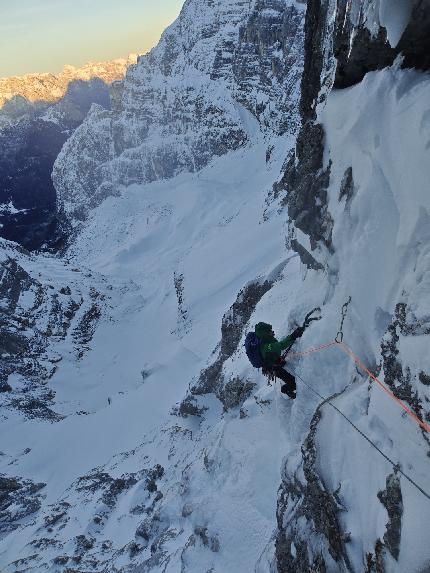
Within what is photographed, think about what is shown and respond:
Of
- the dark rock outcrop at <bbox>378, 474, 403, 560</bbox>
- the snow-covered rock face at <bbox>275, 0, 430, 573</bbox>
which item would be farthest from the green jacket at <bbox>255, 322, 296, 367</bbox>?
the dark rock outcrop at <bbox>378, 474, 403, 560</bbox>

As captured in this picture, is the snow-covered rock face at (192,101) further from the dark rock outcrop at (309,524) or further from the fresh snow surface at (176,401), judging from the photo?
the dark rock outcrop at (309,524)

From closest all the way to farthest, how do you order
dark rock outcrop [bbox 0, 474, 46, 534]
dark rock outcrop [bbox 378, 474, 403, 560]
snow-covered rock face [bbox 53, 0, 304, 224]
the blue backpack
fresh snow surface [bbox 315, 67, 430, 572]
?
dark rock outcrop [bbox 378, 474, 403, 560], fresh snow surface [bbox 315, 67, 430, 572], the blue backpack, dark rock outcrop [bbox 0, 474, 46, 534], snow-covered rock face [bbox 53, 0, 304, 224]

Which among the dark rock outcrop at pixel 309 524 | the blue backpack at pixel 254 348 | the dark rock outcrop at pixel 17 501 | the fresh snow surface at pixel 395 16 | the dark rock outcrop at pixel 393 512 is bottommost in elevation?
the dark rock outcrop at pixel 17 501

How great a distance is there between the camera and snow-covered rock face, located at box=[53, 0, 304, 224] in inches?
4843

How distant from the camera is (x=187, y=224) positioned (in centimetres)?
11519

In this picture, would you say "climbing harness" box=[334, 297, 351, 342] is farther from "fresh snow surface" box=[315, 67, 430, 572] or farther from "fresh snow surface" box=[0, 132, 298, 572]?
"fresh snow surface" box=[0, 132, 298, 572]

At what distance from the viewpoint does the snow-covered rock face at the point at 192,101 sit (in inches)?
4843

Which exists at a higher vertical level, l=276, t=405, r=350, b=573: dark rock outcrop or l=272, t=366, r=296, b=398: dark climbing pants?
l=272, t=366, r=296, b=398: dark climbing pants

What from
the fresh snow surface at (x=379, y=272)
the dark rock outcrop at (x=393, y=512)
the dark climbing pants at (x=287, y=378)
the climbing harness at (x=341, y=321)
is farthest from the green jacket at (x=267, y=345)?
the dark rock outcrop at (x=393, y=512)

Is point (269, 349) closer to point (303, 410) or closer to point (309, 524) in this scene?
point (303, 410)

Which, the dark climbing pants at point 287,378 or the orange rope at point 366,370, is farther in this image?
the dark climbing pants at point 287,378

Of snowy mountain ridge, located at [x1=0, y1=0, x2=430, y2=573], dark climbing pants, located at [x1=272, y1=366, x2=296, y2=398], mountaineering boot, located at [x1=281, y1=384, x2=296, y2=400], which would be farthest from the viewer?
mountaineering boot, located at [x1=281, y1=384, x2=296, y2=400]

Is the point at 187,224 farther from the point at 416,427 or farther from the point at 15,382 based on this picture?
the point at 416,427

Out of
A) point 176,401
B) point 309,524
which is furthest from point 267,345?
point 176,401
